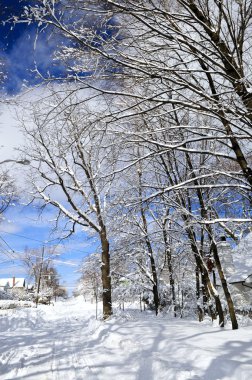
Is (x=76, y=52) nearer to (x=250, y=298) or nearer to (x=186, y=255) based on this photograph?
(x=186, y=255)

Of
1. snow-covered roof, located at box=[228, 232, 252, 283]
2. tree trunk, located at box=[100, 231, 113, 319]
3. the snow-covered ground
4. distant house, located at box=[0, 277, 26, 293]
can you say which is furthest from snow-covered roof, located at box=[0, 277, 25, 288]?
the snow-covered ground

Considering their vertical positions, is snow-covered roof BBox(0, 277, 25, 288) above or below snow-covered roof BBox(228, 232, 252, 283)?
above

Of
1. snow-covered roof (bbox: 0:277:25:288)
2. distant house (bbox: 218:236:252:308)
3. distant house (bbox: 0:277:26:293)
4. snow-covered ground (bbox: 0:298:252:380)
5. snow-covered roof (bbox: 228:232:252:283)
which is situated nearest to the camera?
snow-covered ground (bbox: 0:298:252:380)

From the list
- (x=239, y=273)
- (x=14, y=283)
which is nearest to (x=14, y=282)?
(x=14, y=283)

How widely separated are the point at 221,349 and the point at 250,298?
18833mm

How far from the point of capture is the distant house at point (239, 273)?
21.2m

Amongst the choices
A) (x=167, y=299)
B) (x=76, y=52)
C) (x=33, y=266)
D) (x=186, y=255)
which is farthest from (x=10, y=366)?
(x=33, y=266)

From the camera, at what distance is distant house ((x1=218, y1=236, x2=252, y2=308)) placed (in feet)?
69.7

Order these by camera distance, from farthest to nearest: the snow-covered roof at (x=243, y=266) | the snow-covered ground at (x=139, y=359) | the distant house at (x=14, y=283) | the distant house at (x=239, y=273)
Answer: the distant house at (x=14, y=283) → the snow-covered roof at (x=243, y=266) → the distant house at (x=239, y=273) → the snow-covered ground at (x=139, y=359)

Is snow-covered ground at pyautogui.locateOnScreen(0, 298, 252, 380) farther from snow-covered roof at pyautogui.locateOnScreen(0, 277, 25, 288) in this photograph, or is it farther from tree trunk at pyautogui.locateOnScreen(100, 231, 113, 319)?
snow-covered roof at pyautogui.locateOnScreen(0, 277, 25, 288)

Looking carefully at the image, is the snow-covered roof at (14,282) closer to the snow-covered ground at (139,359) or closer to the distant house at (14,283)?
the distant house at (14,283)

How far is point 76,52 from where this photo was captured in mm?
4492

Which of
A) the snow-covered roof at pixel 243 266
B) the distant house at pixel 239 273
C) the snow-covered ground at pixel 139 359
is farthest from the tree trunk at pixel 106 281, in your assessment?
the snow-covered roof at pixel 243 266

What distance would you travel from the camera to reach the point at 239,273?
23.3 meters
